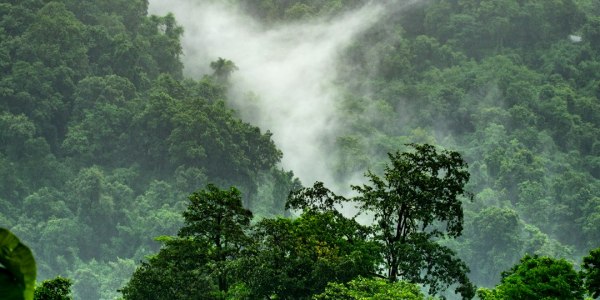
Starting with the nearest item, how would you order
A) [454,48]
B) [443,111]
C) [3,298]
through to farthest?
[3,298] < [443,111] < [454,48]

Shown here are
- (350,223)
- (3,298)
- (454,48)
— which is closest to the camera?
(3,298)

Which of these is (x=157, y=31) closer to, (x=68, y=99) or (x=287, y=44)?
(x=68, y=99)

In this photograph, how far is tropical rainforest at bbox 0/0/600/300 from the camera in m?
91.8

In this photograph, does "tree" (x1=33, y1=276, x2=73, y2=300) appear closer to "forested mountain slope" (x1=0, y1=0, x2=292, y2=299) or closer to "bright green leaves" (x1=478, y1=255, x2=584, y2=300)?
"bright green leaves" (x1=478, y1=255, x2=584, y2=300)

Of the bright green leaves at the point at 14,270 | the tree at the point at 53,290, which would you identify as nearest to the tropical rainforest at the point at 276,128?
the tree at the point at 53,290

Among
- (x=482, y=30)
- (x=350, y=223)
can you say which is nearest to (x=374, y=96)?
(x=482, y=30)

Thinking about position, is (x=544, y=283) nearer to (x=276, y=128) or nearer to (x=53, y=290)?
(x=53, y=290)

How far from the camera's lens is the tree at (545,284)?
76.4 ft

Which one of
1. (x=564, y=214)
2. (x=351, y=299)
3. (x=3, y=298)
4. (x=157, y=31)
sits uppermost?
(x=157, y=31)

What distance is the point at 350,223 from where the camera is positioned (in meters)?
31.5

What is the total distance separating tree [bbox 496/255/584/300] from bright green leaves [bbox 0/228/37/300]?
18.9 meters

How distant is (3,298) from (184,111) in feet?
290

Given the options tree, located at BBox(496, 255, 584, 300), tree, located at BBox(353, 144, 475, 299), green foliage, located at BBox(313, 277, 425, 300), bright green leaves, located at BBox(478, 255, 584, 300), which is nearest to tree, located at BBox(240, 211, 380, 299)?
tree, located at BBox(353, 144, 475, 299)

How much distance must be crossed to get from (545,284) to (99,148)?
7931 centimetres
